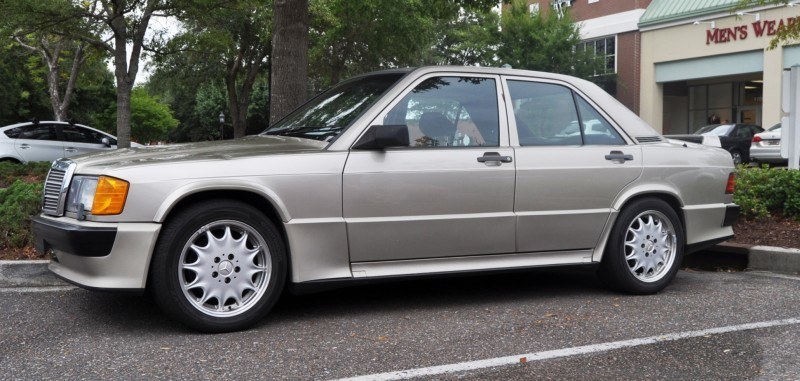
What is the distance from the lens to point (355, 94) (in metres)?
5.58

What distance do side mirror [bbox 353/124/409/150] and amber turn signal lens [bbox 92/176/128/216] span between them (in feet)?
4.54

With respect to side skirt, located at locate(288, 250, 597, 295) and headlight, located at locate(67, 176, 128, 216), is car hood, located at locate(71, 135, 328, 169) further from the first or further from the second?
side skirt, located at locate(288, 250, 597, 295)

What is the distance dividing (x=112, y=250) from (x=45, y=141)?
15468mm

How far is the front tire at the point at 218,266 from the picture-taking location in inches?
173

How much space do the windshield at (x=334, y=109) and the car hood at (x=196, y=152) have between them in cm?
17

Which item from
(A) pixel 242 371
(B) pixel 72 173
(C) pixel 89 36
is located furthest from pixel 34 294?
(C) pixel 89 36

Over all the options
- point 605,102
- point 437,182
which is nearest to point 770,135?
point 605,102

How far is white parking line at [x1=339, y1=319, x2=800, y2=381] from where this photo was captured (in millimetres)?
3822

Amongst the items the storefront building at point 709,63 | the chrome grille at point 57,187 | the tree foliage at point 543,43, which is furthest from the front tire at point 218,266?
the tree foliage at point 543,43

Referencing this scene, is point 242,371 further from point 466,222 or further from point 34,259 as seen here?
point 34,259

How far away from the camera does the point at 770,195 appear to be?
7.99 meters

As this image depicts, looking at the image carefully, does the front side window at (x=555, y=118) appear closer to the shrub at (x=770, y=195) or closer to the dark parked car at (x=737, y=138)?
the shrub at (x=770, y=195)

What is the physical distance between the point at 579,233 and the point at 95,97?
159 ft

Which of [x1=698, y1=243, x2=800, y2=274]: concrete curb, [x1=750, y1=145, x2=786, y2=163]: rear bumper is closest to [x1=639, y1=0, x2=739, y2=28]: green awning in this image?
[x1=750, y1=145, x2=786, y2=163]: rear bumper
